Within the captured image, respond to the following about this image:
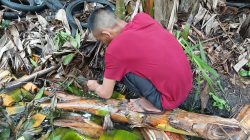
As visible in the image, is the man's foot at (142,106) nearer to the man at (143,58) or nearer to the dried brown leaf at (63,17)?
the man at (143,58)

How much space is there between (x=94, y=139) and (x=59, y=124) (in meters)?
0.28

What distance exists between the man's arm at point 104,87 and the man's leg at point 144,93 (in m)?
0.10

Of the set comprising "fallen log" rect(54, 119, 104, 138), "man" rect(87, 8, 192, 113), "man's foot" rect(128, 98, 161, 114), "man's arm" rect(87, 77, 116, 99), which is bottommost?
"fallen log" rect(54, 119, 104, 138)

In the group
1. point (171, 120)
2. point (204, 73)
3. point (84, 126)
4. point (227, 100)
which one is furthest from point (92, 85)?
point (227, 100)

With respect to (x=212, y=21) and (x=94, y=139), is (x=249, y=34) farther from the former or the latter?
(x=94, y=139)

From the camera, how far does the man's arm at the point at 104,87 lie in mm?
2799

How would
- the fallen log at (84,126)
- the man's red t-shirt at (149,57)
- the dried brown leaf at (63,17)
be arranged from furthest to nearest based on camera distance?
the dried brown leaf at (63,17) < the fallen log at (84,126) < the man's red t-shirt at (149,57)

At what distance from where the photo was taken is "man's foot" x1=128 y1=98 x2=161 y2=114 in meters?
2.94

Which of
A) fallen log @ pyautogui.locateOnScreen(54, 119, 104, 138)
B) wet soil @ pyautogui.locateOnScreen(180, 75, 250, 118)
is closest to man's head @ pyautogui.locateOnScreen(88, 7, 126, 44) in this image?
fallen log @ pyautogui.locateOnScreen(54, 119, 104, 138)

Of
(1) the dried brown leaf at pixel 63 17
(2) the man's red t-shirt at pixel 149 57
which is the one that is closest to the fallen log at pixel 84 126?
(2) the man's red t-shirt at pixel 149 57

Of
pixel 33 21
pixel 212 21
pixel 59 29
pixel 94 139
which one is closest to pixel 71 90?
pixel 94 139

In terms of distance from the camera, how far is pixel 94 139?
2883mm

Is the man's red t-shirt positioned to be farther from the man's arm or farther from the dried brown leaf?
the dried brown leaf

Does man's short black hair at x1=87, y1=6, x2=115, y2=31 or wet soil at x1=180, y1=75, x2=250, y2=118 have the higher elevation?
man's short black hair at x1=87, y1=6, x2=115, y2=31
